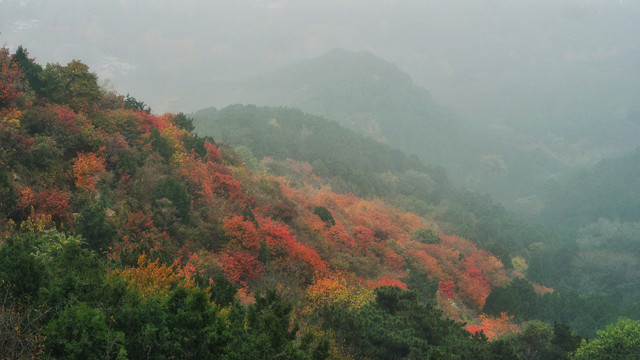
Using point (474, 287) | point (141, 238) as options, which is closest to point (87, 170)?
point (141, 238)

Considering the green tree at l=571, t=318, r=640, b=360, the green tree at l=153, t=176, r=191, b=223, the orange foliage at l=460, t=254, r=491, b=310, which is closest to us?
the green tree at l=571, t=318, r=640, b=360

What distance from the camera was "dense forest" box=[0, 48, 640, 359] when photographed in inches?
382

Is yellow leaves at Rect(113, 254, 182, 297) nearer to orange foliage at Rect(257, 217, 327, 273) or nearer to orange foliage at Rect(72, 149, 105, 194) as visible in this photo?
orange foliage at Rect(72, 149, 105, 194)

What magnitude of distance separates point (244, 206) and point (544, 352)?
2010 cm

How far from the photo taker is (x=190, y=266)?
19.0 meters

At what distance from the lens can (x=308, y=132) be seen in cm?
11706

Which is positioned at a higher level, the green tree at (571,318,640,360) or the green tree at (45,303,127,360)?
the green tree at (45,303,127,360)

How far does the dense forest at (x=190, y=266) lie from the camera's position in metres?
9.70

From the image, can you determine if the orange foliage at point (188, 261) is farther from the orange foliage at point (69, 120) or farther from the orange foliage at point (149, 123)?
the orange foliage at point (149, 123)

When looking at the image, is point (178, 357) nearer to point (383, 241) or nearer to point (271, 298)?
point (271, 298)

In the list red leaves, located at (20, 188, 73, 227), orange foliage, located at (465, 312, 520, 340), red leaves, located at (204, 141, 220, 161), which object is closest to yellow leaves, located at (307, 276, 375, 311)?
red leaves, located at (20, 188, 73, 227)

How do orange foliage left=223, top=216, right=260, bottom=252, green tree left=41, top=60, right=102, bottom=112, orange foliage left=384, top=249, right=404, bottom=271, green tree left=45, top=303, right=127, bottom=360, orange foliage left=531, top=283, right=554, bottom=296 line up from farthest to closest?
orange foliage left=531, top=283, right=554, bottom=296, orange foliage left=384, top=249, right=404, bottom=271, green tree left=41, top=60, right=102, bottom=112, orange foliage left=223, top=216, right=260, bottom=252, green tree left=45, top=303, right=127, bottom=360

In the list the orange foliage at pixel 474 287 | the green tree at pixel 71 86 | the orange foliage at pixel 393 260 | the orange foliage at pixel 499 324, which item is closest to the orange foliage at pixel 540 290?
the orange foliage at pixel 474 287

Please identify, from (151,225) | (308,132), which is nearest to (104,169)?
(151,225)
